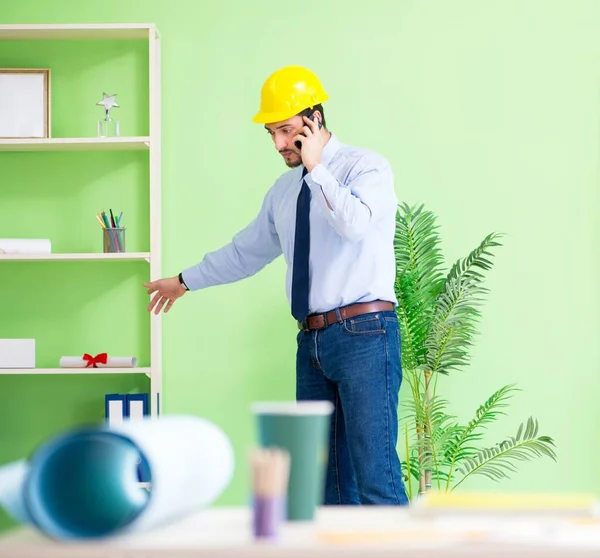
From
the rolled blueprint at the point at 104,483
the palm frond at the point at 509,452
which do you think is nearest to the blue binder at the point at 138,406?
the palm frond at the point at 509,452

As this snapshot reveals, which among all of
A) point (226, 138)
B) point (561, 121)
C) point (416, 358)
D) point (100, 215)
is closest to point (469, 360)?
point (416, 358)

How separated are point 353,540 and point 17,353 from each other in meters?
2.64

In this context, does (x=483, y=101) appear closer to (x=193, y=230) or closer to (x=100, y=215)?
(x=193, y=230)

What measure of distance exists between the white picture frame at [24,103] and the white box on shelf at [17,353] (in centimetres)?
79

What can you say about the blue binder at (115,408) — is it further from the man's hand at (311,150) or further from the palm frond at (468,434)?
the man's hand at (311,150)

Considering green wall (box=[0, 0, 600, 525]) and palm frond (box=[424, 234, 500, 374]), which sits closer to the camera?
palm frond (box=[424, 234, 500, 374])

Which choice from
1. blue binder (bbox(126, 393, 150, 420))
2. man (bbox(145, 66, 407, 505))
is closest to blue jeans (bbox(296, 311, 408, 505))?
man (bbox(145, 66, 407, 505))

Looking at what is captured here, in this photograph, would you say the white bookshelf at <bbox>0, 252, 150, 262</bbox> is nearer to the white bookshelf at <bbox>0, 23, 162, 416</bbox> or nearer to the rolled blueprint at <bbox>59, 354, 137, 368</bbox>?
the white bookshelf at <bbox>0, 23, 162, 416</bbox>

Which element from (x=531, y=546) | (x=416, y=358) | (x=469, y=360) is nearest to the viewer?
(x=531, y=546)

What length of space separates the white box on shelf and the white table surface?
239 cm

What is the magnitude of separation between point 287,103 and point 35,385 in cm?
168

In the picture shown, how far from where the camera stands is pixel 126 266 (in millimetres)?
3615

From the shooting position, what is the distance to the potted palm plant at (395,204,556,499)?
10.6 feet

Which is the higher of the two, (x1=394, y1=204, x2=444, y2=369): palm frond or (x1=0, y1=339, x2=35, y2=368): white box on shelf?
(x1=394, y1=204, x2=444, y2=369): palm frond
